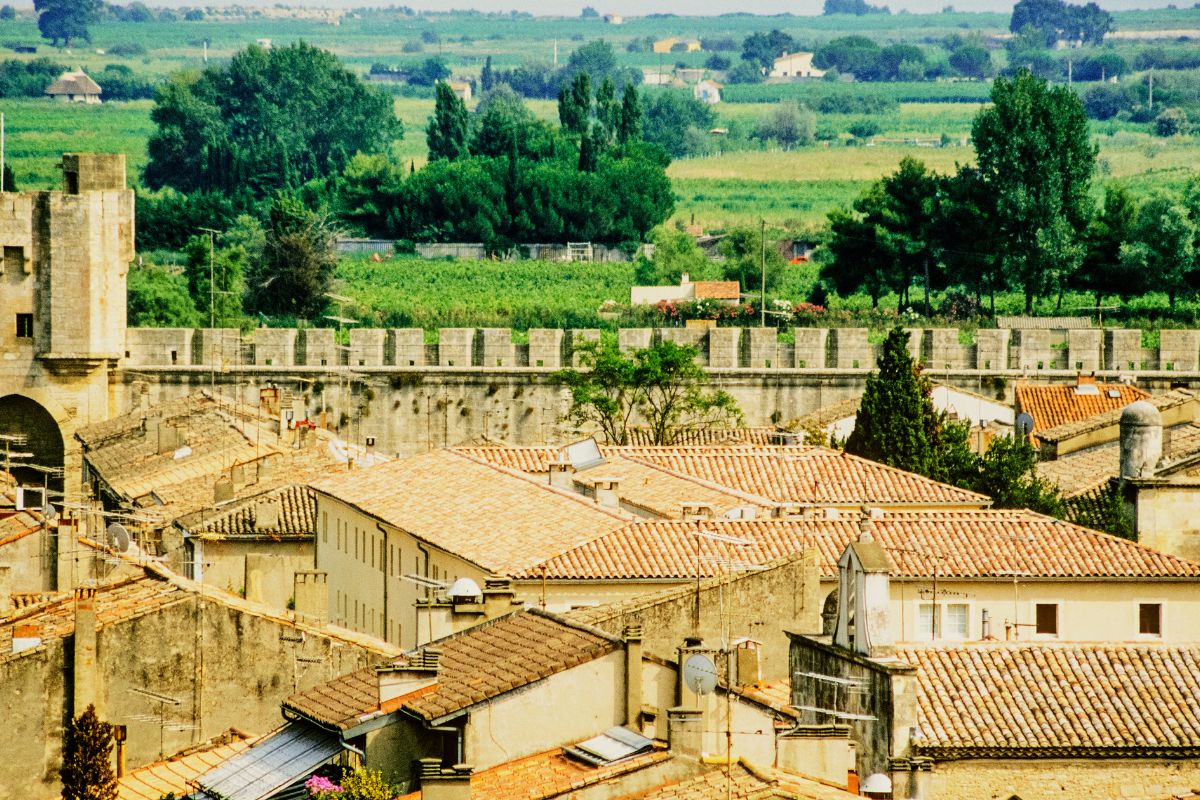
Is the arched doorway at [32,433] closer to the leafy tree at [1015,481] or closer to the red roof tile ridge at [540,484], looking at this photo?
the red roof tile ridge at [540,484]

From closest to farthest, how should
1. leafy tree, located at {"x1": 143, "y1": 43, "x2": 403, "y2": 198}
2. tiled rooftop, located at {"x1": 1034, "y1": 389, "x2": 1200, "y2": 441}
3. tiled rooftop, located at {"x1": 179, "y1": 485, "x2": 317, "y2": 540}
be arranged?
tiled rooftop, located at {"x1": 179, "y1": 485, "x2": 317, "y2": 540} → tiled rooftop, located at {"x1": 1034, "y1": 389, "x2": 1200, "y2": 441} → leafy tree, located at {"x1": 143, "y1": 43, "x2": 403, "y2": 198}

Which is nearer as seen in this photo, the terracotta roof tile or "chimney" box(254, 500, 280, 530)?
"chimney" box(254, 500, 280, 530)

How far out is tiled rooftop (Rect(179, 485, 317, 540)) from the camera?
30047mm

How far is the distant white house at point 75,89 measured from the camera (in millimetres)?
157875

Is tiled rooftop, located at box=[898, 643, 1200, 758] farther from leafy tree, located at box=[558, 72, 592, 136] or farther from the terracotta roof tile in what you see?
leafy tree, located at box=[558, 72, 592, 136]

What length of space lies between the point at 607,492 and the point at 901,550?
4773mm

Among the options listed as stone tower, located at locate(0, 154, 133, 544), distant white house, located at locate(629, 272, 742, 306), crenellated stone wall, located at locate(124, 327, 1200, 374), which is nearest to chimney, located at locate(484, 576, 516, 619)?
stone tower, located at locate(0, 154, 133, 544)

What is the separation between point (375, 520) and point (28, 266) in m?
20.1

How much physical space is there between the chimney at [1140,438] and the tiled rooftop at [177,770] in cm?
1137

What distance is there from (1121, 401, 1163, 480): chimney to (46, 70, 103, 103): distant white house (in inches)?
5132

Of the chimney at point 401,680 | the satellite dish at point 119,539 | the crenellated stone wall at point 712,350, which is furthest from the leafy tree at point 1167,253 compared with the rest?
the chimney at point 401,680

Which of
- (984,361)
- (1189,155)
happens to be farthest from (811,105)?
(984,361)

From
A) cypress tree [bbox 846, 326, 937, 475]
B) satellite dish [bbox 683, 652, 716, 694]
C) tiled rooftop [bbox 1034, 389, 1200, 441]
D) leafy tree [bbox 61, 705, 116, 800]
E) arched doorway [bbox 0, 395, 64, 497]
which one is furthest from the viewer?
arched doorway [bbox 0, 395, 64, 497]

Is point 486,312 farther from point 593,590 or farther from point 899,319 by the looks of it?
point 593,590
